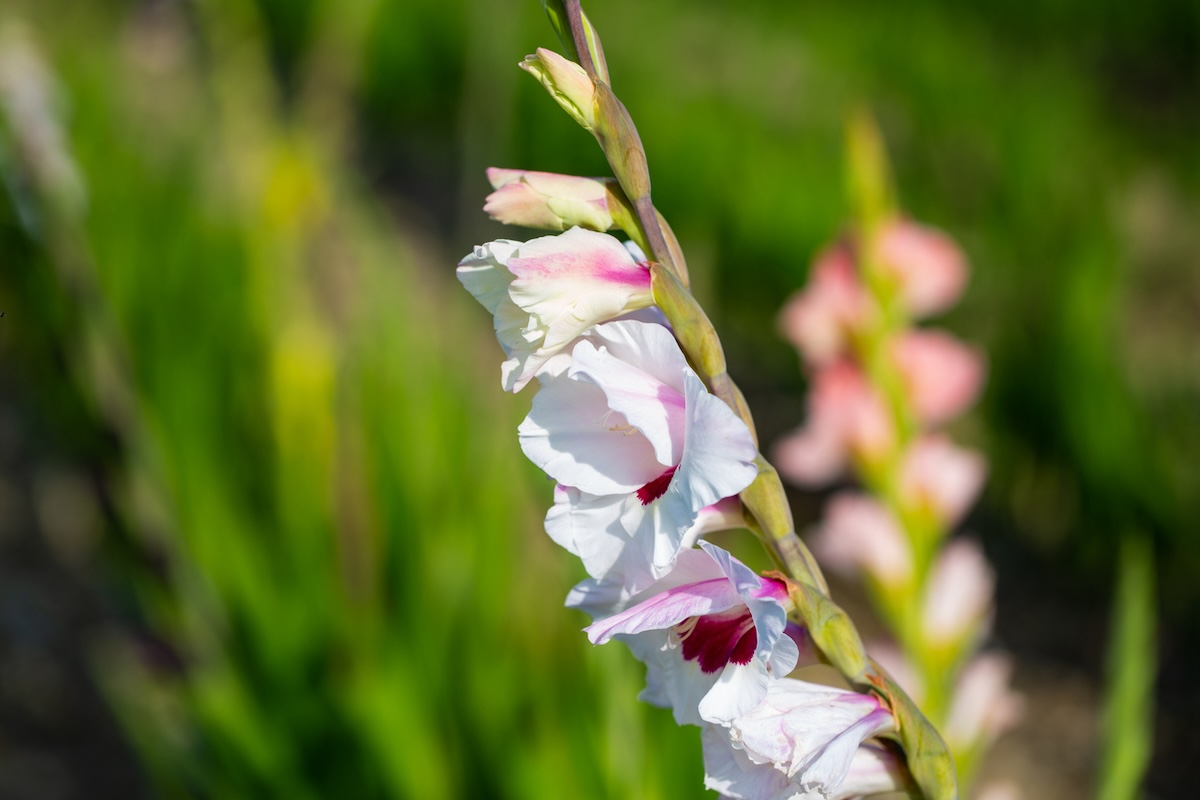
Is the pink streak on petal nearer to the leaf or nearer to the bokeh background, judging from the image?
the leaf

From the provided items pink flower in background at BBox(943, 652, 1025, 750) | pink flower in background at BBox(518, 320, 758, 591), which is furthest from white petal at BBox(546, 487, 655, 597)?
pink flower in background at BBox(943, 652, 1025, 750)

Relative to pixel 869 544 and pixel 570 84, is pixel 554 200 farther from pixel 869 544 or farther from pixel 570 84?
pixel 869 544

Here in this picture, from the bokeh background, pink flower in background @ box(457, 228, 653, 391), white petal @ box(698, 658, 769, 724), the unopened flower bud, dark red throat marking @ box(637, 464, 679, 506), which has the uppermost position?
the unopened flower bud

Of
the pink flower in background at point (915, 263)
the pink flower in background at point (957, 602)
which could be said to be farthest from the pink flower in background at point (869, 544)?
the pink flower in background at point (915, 263)

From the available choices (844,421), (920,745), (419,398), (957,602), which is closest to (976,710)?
(957,602)

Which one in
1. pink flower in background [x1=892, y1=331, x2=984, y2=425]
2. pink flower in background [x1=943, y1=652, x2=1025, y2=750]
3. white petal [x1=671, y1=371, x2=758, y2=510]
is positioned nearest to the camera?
white petal [x1=671, y1=371, x2=758, y2=510]

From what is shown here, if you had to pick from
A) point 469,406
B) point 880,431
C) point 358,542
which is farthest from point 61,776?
point 880,431

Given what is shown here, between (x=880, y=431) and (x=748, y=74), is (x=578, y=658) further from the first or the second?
(x=748, y=74)

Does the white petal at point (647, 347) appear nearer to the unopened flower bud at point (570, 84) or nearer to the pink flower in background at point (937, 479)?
the unopened flower bud at point (570, 84)
